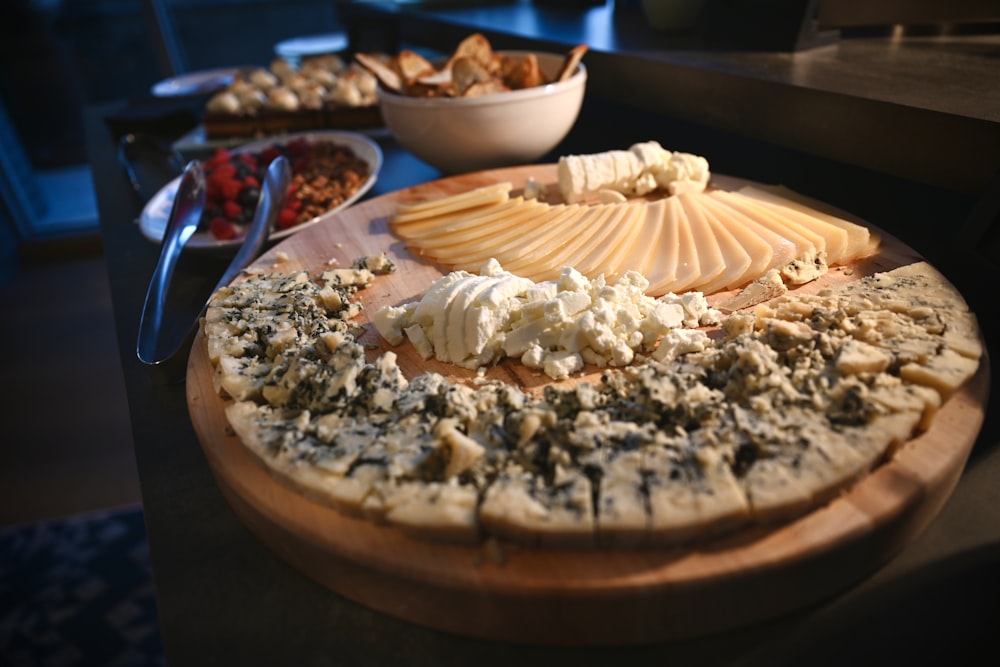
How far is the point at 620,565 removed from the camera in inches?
26.1

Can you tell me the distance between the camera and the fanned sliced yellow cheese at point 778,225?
1163mm

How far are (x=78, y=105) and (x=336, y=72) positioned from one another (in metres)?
2.96

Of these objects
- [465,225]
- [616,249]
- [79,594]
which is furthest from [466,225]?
[79,594]

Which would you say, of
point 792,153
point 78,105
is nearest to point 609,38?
point 792,153

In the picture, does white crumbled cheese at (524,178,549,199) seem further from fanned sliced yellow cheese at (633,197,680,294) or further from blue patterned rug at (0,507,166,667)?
blue patterned rug at (0,507,166,667)

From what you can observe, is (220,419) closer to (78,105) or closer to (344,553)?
(344,553)

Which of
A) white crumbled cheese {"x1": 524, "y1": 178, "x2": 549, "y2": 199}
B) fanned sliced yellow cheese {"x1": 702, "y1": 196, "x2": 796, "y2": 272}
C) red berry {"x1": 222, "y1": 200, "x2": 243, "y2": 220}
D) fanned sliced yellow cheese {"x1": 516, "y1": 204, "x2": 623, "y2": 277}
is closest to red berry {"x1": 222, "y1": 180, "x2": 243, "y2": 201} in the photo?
red berry {"x1": 222, "y1": 200, "x2": 243, "y2": 220}

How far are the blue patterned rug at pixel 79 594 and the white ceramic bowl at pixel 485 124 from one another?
1.71m

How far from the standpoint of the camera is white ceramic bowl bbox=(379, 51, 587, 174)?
5.13 feet

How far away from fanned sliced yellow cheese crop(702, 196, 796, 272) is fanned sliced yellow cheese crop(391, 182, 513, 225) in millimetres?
438

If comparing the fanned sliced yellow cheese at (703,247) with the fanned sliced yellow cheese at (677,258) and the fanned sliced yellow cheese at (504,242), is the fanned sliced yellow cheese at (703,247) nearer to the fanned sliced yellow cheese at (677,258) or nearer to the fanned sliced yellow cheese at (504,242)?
the fanned sliced yellow cheese at (677,258)

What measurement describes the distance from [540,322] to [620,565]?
42 centimetres

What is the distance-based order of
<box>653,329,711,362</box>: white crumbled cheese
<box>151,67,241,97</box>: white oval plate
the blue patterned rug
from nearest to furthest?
<box>653,329,711,362</box>: white crumbled cheese
the blue patterned rug
<box>151,67,241,97</box>: white oval plate

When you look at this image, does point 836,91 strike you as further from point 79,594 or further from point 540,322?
point 79,594
